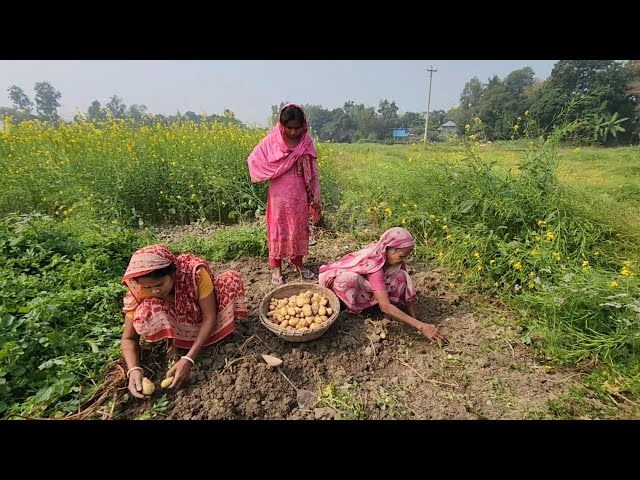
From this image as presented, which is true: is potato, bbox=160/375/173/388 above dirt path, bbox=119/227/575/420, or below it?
above

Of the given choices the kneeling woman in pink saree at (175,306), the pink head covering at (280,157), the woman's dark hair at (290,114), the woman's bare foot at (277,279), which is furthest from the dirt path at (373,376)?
the woman's dark hair at (290,114)

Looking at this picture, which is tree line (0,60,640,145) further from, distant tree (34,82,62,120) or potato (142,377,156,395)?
distant tree (34,82,62,120)

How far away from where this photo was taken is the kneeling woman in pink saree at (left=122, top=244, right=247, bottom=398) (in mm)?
1929

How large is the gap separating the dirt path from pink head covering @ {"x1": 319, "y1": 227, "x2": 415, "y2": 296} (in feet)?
1.28

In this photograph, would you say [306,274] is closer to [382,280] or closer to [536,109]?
[382,280]

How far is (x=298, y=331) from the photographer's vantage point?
7.70 ft

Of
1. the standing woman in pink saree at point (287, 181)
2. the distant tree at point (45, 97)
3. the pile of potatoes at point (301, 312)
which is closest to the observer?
the pile of potatoes at point (301, 312)

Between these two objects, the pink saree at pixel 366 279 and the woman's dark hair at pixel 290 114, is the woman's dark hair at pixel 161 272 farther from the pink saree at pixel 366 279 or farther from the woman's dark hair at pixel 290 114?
the woman's dark hair at pixel 290 114

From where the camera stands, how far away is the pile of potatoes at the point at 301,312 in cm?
247

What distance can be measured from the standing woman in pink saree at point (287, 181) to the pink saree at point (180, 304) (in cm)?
87

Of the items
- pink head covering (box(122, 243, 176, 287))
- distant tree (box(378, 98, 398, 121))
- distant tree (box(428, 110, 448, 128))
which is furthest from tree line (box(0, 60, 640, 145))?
distant tree (box(378, 98, 398, 121))

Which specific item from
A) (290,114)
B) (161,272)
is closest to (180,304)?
(161,272)

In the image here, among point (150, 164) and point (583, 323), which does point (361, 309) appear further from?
point (150, 164)

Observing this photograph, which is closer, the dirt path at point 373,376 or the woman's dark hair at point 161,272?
the woman's dark hair at point 161,272
